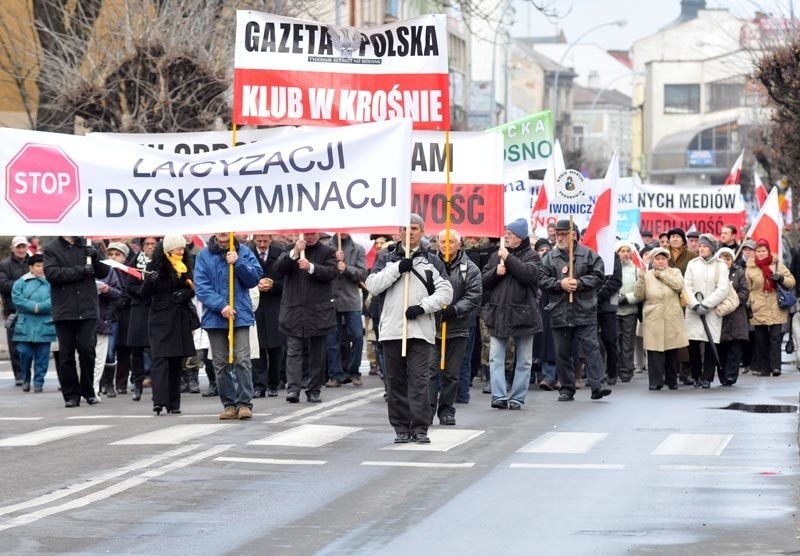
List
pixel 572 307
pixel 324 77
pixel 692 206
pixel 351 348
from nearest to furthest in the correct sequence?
pixel 324 77 → pixel 572 307 → pixel 351 348 → pixel 692 206

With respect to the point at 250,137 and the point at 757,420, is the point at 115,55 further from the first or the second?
Result: the point at 757,420

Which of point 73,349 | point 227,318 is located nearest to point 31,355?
point 73,349

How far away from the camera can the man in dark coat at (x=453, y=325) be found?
1525 centimetres

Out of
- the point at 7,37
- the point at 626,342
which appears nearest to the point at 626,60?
the point at 7,37

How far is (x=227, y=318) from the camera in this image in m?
15.5

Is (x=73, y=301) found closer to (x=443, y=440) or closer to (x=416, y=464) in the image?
(x=443, y=440)

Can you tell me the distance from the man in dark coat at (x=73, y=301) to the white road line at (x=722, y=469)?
7191 millimetres

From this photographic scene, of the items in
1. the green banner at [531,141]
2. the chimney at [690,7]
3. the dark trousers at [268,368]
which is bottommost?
the dark trousers at [268,368]

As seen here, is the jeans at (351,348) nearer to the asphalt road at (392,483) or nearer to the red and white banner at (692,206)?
the asphalt road at (392,483)

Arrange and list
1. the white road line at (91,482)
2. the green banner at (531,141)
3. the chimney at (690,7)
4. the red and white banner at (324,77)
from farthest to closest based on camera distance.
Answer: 1. the chimney at (690,7)
2. the green banner at (531,141)
3. the red and white banner at (324,77)
4. the white road line at (91,482)

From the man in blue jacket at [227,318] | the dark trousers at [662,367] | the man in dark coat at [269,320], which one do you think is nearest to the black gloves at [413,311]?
the man in blue jacket at [227,318]

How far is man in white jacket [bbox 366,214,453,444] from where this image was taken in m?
13.9

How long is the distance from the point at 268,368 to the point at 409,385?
532 centimetres

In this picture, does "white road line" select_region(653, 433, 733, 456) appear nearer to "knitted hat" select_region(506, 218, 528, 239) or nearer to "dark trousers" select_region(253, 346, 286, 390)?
"knitted hat" select_region(506, 218, 528, 239)
